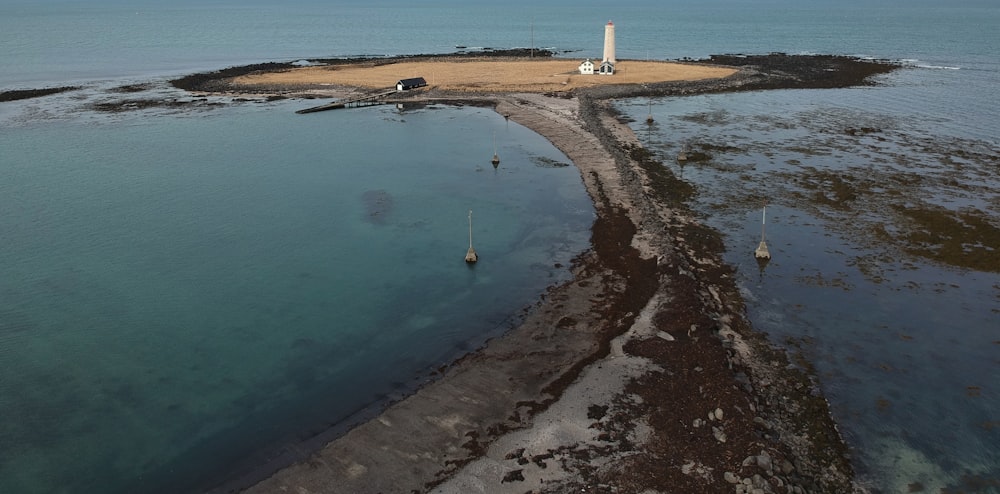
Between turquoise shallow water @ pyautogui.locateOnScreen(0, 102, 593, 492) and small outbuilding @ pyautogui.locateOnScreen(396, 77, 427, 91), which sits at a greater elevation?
small outbuilding @ pyautogui.locateOnScreen(396, 77, 427, 91)

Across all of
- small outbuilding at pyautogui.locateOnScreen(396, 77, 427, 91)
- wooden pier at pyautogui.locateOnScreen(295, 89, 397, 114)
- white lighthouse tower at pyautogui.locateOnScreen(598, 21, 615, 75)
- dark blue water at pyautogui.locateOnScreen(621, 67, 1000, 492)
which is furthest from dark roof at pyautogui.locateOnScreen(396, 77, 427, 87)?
dark blue water at pyautogui.locateOnScreen(621, 67, 1000, 492)

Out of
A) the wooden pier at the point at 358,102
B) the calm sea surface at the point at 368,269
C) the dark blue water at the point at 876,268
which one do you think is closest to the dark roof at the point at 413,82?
the wooden pier at the point at 358,102

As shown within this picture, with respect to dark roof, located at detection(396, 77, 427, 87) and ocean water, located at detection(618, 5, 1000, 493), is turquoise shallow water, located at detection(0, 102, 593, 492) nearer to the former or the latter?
ocean water, located at detection(618, 5, 1000, 493)

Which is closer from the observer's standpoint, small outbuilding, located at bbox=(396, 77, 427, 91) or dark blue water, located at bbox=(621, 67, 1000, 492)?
dark blue water, located at bbox=(621, 67, 1000, 492)

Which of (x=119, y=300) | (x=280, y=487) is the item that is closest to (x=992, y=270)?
(x=280, y=487)

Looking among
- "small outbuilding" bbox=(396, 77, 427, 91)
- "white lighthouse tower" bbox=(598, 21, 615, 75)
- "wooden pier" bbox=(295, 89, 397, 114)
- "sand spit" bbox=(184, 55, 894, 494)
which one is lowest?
"sand spit" bbox=(184, 55, 894, 494)

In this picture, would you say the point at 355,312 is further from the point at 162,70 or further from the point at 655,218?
the point at 162,70

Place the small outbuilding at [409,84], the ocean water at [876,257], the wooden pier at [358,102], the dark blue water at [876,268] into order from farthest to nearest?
the small outbuilding at [409,84], the wooden pier at [358,102], the ocean water at [876,257], the dark blue water at [876,268]

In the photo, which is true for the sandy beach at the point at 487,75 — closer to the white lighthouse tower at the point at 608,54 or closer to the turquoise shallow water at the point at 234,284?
the white lighthouse tower at the point at 608,54
